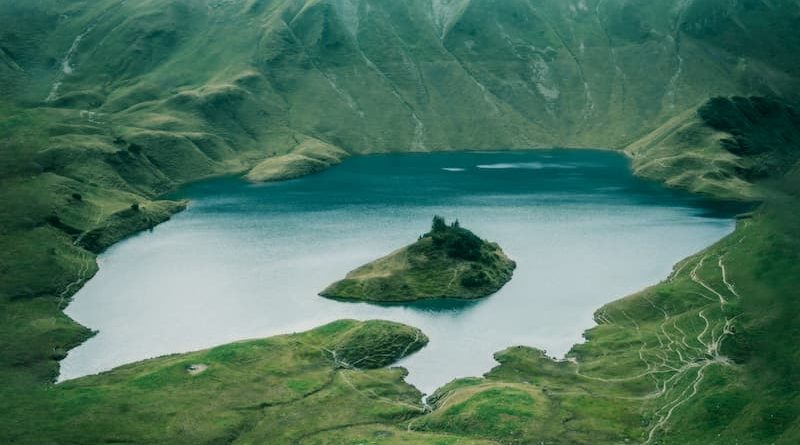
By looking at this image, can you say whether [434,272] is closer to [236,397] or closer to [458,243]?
A: [458,243]

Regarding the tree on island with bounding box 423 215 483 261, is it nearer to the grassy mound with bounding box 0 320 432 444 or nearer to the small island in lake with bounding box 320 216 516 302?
the small island in lake with bounding box 320 216 516 302

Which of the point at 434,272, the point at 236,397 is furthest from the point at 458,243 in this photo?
the point at 236,397

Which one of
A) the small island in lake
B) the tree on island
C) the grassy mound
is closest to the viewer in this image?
the grassy mound

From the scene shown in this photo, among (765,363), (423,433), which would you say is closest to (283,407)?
(423,433)

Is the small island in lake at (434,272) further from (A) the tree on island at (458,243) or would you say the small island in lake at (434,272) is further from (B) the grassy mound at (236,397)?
(B) the grassy mound at (236,397)

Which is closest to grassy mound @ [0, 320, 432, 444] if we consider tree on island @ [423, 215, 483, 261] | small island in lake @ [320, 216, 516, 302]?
small island in lake @ [320, 216, 516, 302]

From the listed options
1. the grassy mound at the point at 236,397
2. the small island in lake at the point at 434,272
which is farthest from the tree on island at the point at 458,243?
the grassy mound at the point at 236,397

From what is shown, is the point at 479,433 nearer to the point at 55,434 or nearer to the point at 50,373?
the point at 55,434

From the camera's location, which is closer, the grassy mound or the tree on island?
the grassy mound
